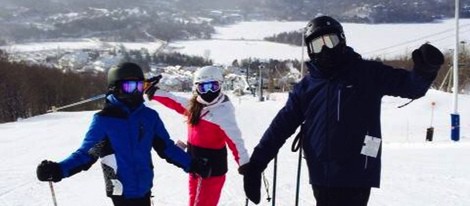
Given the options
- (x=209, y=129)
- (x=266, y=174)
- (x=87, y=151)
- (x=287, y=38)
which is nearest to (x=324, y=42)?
(x=87, y=151)

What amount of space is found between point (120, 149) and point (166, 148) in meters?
0.42

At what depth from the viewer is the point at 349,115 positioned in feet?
9.87

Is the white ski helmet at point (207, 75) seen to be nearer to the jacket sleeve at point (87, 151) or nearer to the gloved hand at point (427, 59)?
the jacket sleeve at point (87, 151)

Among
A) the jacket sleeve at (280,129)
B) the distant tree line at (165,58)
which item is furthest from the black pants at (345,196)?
the distant tree line at (165,58)

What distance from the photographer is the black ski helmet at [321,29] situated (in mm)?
3088

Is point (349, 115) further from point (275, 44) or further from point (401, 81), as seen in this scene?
point (275, 44)

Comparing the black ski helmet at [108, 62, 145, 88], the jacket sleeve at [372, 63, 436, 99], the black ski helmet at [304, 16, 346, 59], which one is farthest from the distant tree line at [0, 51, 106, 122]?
the jacket sleeve at [372, 63, 436, 99]

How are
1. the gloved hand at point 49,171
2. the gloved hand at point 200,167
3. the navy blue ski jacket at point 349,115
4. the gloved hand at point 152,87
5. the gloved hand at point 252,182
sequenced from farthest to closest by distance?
1. the gloved hand at point 152,87
2. the gloved hand at point 200,167
3. the gloved hand at point 49,171
4. the gloved hand at point 252,182
5. the navy blue ski jacket at point 349,115

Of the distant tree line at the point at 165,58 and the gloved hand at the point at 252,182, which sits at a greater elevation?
the gloved hand at the point at 252,182

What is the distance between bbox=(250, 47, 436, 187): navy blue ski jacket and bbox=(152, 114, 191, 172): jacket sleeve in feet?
4.12

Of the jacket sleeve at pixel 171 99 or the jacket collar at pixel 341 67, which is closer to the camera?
the jacket collar at pixel 341 67

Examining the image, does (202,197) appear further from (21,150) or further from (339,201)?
(21,150)

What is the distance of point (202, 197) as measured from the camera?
183 inches

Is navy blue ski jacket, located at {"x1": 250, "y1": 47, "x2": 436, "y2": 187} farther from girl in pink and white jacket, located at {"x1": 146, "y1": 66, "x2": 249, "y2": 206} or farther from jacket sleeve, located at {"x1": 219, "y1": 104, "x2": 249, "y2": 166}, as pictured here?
girl in pink and white jacket, located at {"x1": 146, "y1": 66, "x2": 249, "y2": 206}
